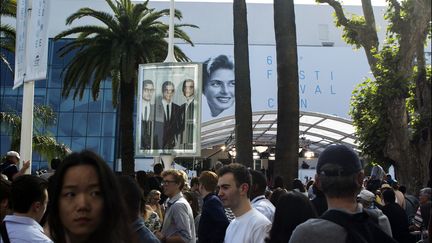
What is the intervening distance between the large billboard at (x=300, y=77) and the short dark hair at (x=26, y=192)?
51475 mm

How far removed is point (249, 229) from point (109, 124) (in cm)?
4769

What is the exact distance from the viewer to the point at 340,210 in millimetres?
2768

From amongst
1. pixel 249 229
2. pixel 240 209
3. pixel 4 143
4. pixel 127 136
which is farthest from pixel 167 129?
pixel 4 143

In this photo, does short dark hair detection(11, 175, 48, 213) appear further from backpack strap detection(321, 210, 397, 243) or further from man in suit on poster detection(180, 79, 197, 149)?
man in suit on poster detection(180, 79, 197, 149)

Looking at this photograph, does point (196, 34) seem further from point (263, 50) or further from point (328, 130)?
point (328, 130)

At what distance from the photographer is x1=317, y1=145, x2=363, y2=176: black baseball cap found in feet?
9.39

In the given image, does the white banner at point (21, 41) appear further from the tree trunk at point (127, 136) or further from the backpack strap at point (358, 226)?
the tree trunk at point (127, 136)

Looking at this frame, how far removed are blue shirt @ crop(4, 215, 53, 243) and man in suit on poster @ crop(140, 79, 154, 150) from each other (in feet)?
34.3

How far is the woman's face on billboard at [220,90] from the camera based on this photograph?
184 feet

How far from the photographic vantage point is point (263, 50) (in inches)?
2259

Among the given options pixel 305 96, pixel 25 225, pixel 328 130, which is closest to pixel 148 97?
pixel 25 225

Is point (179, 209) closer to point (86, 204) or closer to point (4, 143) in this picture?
point (86, 204)

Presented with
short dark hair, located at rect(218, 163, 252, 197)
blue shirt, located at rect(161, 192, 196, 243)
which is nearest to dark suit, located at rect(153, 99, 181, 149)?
blue shirt, located at rect(161, 192, 196, 243)

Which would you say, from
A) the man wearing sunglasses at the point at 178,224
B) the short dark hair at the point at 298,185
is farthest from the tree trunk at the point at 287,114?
the man wearing sunglasses at the point at 178,224
